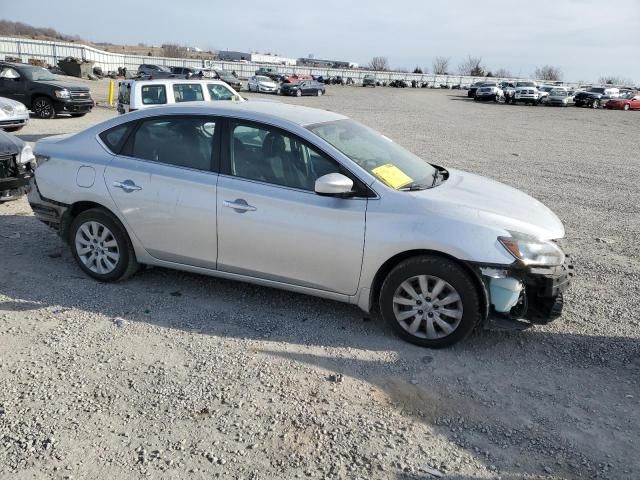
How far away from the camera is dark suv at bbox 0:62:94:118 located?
17312mm

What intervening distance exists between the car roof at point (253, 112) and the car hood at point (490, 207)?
3.79ft

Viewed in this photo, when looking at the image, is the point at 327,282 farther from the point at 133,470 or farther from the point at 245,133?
the point at 133,470

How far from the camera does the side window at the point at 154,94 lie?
1324cm

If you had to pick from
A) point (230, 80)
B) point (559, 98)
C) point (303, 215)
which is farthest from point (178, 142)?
point (559, 98)

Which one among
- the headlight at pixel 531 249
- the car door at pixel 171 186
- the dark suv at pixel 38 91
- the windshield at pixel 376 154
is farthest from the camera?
the dark suv at pixel 38 91

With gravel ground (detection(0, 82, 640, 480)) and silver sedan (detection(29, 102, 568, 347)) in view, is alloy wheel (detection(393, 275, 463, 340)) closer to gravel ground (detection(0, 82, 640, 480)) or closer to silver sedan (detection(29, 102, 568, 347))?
silver sedan (detection(29, 102, 568, 347))

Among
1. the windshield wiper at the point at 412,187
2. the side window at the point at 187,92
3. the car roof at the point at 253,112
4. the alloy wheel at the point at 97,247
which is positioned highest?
the car roof at the point at 253,112

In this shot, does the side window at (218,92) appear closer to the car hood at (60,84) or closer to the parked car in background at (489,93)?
the car hood at (60,84)

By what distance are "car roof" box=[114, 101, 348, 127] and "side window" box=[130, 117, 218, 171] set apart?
82 millimetres

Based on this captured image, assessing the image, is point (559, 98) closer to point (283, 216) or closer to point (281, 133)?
point (281, 133)

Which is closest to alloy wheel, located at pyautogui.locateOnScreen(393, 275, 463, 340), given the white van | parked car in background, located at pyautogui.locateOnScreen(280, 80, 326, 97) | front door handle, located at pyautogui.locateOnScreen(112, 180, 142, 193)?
front door handle, located at pyautogui.locateOnScreen(112, 180, 142, 193)

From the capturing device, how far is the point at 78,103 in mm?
17750

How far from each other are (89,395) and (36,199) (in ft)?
8.56

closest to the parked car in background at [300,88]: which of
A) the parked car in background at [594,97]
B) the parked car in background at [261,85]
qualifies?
the parked car in background at [261,85]
